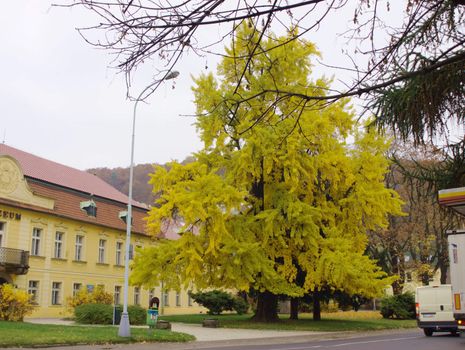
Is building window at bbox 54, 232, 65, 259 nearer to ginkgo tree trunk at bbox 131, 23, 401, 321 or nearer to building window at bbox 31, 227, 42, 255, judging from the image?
building window at bbox 31, 227, 42, 255

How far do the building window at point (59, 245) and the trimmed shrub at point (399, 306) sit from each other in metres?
23.8

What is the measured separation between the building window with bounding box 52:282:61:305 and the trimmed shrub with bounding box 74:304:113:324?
997cm

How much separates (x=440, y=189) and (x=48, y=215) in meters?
32.2

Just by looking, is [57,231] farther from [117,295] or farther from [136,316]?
[136,316]

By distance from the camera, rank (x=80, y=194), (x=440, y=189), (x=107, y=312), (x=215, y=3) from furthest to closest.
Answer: (x=80, y=194), (x=107, y=312), (x=440, y=189), (x=215, y=3)

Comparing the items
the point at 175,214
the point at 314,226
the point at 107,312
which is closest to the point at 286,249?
the point at 314,226

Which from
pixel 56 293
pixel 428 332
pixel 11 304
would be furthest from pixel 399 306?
pixel 11 304

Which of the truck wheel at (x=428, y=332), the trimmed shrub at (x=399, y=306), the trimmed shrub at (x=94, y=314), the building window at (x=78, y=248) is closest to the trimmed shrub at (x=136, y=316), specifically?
the trimmed shrub at (x=94, y=314)

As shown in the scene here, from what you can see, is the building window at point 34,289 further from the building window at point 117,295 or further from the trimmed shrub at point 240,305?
the trimmed shrub at point 240,305

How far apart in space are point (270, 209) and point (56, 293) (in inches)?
761

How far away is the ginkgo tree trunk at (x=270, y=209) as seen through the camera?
80.1 ft

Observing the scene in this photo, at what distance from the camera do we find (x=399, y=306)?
1533 inches

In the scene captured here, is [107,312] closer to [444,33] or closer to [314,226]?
[314,226]

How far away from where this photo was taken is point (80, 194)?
1603 inches
